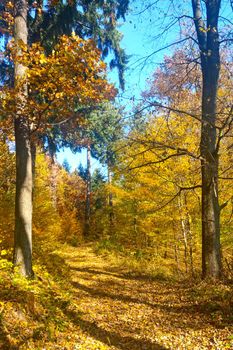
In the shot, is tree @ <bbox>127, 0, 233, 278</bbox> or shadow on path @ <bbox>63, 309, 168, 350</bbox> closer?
shadow on path @ <bbox>63, 309, 168, 350</bbox>

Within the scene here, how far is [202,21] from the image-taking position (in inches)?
304

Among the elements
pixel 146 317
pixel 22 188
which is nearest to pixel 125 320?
pixel 146 317

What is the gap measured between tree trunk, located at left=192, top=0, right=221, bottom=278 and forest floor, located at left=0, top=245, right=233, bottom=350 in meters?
0.78

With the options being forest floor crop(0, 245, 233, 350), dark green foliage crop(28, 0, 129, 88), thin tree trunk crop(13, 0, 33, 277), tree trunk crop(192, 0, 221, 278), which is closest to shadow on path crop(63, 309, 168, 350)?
forest floor crop(0, 245, 233, 350)

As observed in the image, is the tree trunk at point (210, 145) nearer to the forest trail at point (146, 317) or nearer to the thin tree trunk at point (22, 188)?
the forest trail at point (146, 317)

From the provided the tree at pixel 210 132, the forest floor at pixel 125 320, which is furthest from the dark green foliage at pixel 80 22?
the forest floor at pixel 125 320

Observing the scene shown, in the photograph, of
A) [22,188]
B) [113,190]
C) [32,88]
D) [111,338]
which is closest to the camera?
[111,338]

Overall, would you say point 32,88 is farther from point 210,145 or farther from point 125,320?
point 125,320

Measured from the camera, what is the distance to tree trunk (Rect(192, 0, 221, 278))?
23.4ft

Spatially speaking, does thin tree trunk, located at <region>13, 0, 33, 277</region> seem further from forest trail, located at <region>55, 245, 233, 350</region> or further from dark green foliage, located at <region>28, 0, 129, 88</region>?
dark green foliage, located at <region>28, 0, 129, 88</region>

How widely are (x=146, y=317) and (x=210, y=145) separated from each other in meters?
4.09

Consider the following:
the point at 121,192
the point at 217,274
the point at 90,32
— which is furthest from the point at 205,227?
the point at 90,32

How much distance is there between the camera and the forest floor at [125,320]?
13.8 ft

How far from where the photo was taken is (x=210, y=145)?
7.22 meters
